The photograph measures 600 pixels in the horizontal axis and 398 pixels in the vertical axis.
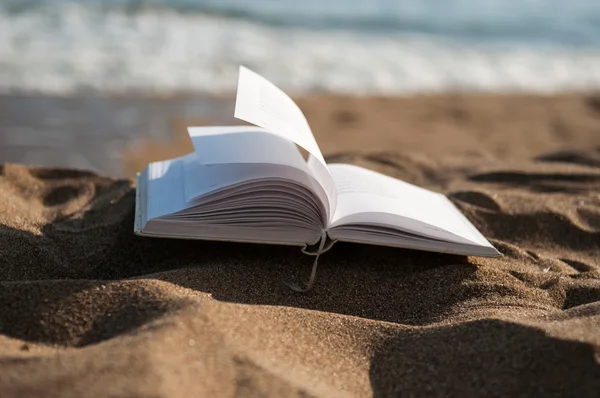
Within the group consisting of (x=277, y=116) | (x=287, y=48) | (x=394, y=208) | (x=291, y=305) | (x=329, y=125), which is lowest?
(x=287, y=48)

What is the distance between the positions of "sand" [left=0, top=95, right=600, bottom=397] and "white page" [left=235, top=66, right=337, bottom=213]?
267 mm

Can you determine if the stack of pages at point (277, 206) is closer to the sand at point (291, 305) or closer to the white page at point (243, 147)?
the white page at point (243, 147)

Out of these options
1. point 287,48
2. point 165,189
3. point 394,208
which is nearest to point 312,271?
point 394,208

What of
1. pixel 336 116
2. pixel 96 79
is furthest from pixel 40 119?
pixel 336 116

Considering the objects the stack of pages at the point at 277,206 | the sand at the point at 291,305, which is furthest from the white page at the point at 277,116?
the sand at the point at 291,305

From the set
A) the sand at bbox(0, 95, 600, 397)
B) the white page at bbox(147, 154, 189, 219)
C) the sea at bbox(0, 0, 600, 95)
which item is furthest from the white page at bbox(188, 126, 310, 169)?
the sea at bbox(0, 0, 600, 95)

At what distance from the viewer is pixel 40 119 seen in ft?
14.8

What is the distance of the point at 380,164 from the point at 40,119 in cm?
218

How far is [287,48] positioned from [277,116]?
5.34m

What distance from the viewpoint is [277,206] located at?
81.1 inches

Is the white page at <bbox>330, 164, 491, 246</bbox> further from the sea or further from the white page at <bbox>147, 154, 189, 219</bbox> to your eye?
the sea

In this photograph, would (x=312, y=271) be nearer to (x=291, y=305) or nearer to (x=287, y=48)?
(x=291, y=305)

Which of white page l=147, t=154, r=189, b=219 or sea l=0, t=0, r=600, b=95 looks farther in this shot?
sea l=0, t=0, r=600, b=95

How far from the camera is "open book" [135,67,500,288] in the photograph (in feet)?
6.72
